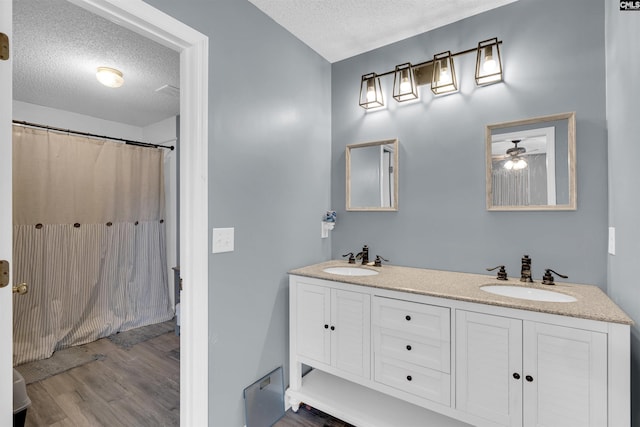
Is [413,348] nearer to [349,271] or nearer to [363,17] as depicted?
[349,271]

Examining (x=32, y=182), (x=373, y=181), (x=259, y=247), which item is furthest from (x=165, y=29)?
(x=32, y=182)

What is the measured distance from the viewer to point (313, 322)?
1.77m

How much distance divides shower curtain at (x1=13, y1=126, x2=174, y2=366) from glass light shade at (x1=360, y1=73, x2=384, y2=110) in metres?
2.83

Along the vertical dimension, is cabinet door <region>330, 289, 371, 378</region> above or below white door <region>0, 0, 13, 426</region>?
below

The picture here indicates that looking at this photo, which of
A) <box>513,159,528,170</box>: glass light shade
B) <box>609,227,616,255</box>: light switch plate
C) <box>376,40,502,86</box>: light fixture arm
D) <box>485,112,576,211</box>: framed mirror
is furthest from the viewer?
<box>376,40,502,86</box>: light fixture arm

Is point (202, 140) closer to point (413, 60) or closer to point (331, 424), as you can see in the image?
point (413, 60)

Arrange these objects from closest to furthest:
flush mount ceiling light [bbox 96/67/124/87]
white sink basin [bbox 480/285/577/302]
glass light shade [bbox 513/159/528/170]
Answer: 1. white sink basin [bbox 480/285/577/302]
2. glass light shade [bbox 513/159/528/170]
3. flush mount ceiling light [bbox 96/67/124/87]

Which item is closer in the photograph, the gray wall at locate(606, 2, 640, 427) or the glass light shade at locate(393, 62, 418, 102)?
the gray wall at locate(606, 2, 640, 427)

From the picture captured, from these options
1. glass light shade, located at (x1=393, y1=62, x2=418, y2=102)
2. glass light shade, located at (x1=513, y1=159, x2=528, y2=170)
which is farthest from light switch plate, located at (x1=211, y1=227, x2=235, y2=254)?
glass light shade, located at (x1=513, y1=159, x2=528, y2=170)

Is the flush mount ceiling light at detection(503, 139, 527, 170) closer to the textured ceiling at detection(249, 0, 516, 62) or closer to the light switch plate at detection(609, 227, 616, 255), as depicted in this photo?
the light switch plate at detection(609, 227, 616, 255)

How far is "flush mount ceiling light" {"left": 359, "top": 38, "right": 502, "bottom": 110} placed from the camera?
171 cm

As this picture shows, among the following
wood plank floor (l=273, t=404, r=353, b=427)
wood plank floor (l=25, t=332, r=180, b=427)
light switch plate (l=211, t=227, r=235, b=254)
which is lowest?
wood plank floor (l=25, t=332, r=180, b=427)

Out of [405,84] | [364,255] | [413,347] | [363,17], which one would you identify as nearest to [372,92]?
[405,84]

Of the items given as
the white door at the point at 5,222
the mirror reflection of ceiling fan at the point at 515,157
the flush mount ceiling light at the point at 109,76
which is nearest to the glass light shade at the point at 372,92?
the mirror reflection of ceiling fan at the point at 515,157
